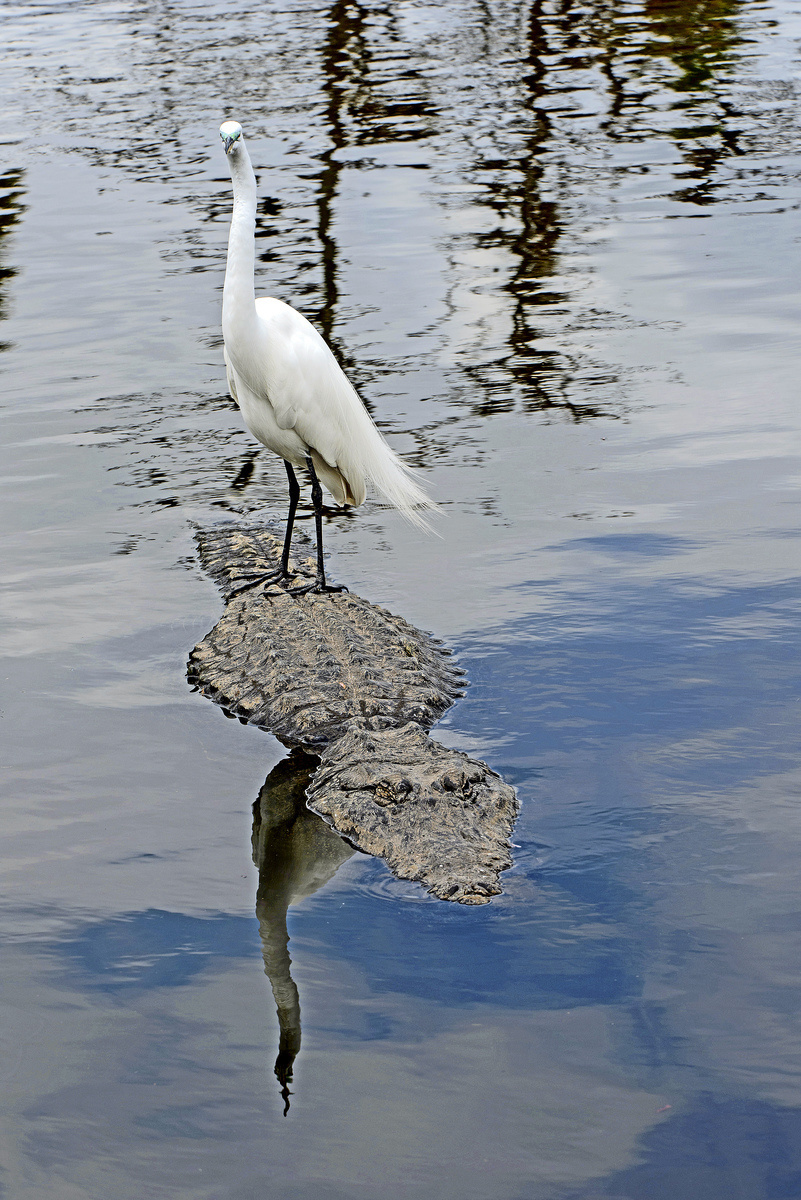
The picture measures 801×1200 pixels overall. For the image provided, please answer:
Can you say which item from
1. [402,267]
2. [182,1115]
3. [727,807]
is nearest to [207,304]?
[402,267]

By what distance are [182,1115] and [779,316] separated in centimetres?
971

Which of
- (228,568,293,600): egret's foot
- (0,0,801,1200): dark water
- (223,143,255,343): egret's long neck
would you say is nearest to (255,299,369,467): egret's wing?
(223,143,255,343): egret's long neck

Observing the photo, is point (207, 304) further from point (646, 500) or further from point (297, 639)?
point (297, 639)

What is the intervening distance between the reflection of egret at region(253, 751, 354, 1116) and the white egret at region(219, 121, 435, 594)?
1.65 m

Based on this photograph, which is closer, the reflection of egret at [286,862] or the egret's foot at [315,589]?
the reflection of egret at [286,862]

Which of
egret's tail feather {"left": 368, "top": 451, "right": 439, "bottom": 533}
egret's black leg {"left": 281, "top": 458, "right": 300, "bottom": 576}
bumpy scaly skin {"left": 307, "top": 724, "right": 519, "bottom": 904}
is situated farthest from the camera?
egret's tail feather {"left": 368, "top": 451, "right": 439, "bottom": 533}

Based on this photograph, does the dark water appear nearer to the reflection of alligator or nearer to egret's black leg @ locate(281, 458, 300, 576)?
the reflection of alligator

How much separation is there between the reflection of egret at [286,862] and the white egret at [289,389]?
5.41 feet

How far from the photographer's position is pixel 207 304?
13.4m

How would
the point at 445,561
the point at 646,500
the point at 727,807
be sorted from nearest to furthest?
the point at 727,807, the point at 445,561, the point at 646,500

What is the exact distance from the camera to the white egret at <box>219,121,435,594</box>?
23.2 ft

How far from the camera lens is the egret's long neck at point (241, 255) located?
7.00 metres

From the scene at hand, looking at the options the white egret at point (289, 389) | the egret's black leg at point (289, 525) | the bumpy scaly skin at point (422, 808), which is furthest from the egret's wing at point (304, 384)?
the bumpy scaly skin at point (422, 808)

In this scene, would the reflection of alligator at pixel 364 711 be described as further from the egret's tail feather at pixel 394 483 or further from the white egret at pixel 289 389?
the egret's tail feather at pixel 394 483
